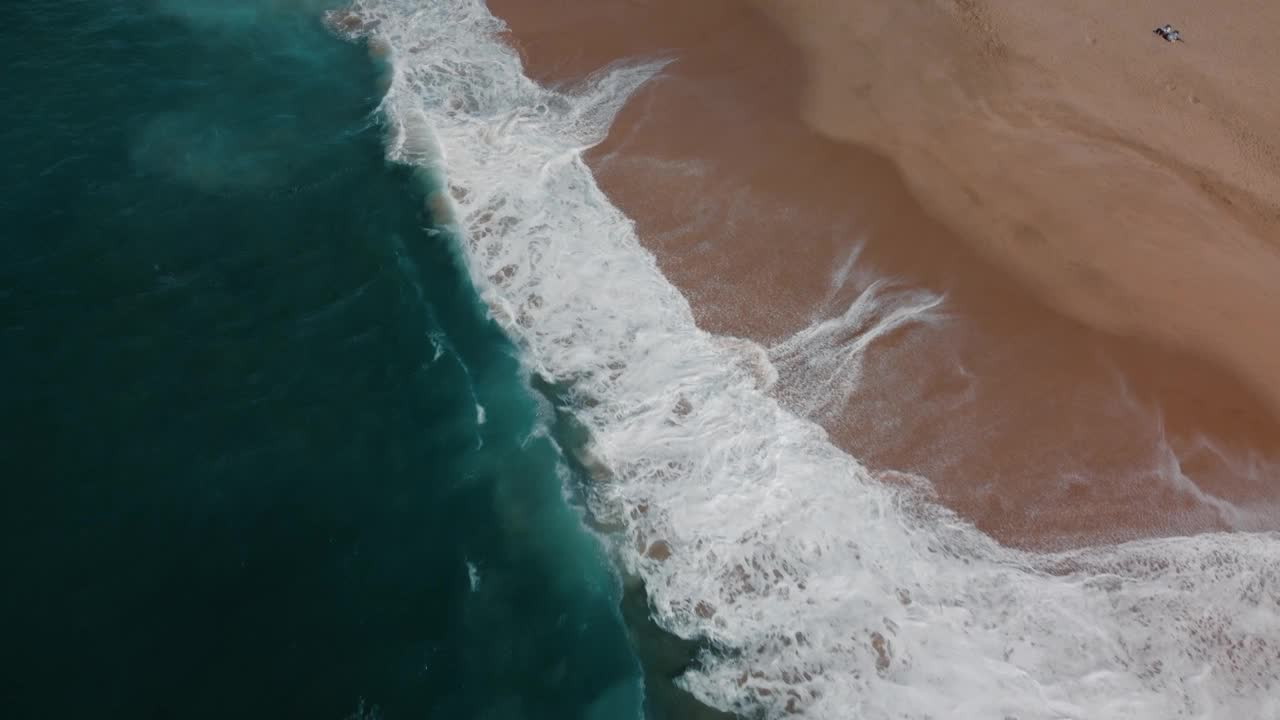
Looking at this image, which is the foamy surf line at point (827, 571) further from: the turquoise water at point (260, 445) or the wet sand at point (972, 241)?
the turquoise water at point (260, 445)

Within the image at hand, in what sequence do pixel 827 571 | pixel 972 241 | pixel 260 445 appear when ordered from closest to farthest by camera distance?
pixel 827 571, pixel 260 445, pixel 972 241

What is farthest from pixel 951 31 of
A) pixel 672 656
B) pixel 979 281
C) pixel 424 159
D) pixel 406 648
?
pixel 406 648

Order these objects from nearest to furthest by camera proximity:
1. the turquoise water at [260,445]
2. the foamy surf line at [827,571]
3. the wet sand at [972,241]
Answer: the turquoise water at [260,445] → the foamy surf line at [827,571] → the wet sand at [972,241]

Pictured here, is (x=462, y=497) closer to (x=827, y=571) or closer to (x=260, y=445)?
(x=260, y=445)

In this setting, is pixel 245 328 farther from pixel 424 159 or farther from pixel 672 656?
pixel 672 656

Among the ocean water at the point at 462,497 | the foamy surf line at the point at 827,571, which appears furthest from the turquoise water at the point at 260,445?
the foamy surf line at the point at 827,571

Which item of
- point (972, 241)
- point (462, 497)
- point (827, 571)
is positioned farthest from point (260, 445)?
point (972, 241)
